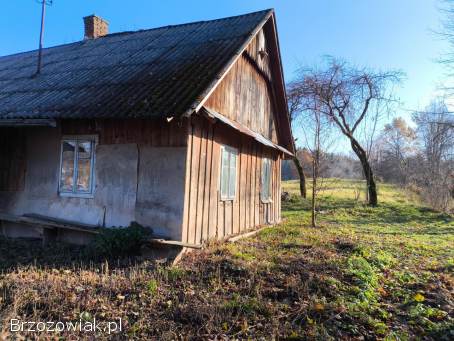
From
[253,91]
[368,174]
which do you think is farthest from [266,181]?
[368,174]

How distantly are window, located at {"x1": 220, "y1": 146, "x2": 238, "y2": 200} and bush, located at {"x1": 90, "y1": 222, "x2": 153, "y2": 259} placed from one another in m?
2.61

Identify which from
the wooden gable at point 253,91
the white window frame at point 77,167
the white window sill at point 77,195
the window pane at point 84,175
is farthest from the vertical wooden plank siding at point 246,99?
the white window sill at point 77,195

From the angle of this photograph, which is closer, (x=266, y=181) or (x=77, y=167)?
(x=77, y=167)

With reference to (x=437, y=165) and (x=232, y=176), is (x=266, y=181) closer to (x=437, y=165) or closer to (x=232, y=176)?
(x=232, y=176)

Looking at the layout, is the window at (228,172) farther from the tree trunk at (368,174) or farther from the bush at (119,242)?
the tree trunk at (368,174)

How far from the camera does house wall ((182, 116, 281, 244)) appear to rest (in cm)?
741

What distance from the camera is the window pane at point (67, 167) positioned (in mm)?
→ 8555

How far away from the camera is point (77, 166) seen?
844 centimetres

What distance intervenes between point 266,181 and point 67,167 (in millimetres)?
6773

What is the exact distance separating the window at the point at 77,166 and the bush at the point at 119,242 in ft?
5.27

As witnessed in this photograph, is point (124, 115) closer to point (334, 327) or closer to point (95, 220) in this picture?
point (95, 220)

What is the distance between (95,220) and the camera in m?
8.02

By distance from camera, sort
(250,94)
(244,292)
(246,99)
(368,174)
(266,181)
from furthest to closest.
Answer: (368,174)
(266,181)
(250,94)
(246,99)
(244,292)

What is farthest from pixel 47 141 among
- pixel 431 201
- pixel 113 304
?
pixel 431 201
